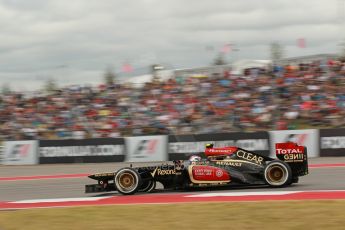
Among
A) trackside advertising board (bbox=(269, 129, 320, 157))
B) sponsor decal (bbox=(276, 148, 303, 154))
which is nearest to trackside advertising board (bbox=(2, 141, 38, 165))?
trackside advertising board (bbox=(269, 129, 320, 157))

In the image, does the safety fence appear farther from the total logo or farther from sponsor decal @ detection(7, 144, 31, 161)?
the total logo

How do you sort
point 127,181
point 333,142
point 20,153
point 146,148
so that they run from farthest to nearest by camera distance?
1. point 20,153
2. point 146,148
3. point 333,142
4. point 127,181

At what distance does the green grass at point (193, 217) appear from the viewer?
22.1 feet

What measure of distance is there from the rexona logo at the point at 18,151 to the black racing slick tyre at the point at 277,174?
54.1 ft

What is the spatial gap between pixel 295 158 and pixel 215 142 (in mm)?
10876

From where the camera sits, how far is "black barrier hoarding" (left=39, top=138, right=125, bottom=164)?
22.9 meters

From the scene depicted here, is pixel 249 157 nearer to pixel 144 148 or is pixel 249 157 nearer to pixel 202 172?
pixel 202 172

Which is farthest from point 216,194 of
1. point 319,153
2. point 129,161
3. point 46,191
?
point 129,161

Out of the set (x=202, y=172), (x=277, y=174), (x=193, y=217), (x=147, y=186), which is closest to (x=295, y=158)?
(x=277, y=174)

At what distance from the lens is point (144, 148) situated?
22.5 metres

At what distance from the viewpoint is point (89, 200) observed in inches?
420

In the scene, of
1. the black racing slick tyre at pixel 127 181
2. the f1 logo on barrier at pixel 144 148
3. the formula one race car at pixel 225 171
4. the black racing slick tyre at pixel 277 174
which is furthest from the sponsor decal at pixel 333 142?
the black racing slick tyre at pixel 127 181

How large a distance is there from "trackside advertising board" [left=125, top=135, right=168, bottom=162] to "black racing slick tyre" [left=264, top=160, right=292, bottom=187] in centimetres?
1198

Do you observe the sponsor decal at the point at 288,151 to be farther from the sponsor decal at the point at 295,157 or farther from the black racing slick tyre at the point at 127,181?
the black racing slick tyre at the point at 127,181
